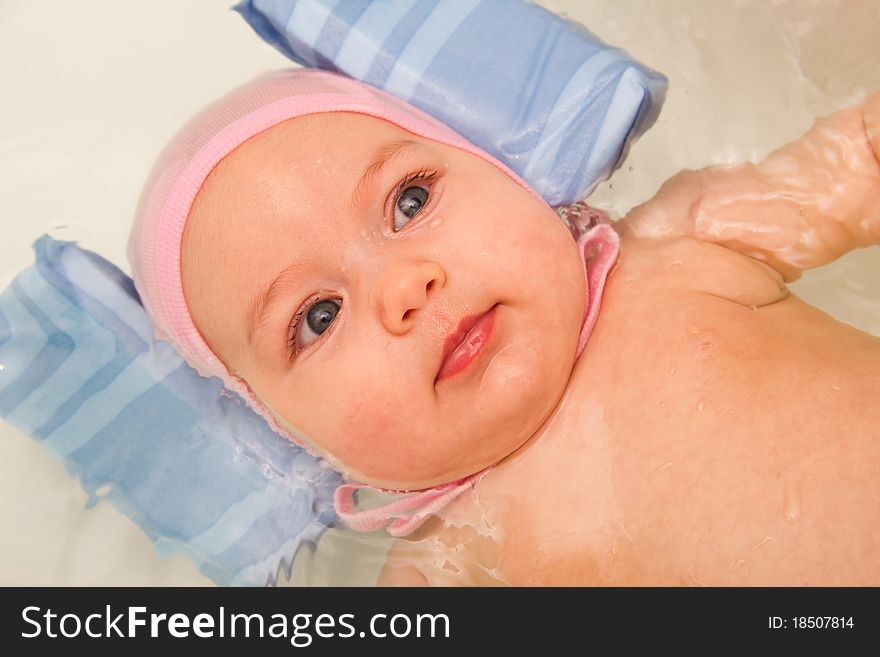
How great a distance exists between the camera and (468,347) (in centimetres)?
113

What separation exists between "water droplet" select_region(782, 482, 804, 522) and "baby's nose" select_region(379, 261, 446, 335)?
0.52 m

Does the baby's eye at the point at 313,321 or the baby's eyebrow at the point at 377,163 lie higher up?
the baby's eyebrow at the point at 377,163

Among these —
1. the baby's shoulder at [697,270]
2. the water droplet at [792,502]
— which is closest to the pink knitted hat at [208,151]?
the baby's shoulder at [697,270]

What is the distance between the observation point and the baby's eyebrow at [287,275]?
1.14 meters

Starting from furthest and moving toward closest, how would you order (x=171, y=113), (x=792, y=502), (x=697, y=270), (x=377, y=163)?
1. (x=171, y=113)
2. (x=697, y=270)
3. (x=377, y=163)
4. (x=792, y=502)

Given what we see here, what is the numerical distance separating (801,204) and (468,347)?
63cm

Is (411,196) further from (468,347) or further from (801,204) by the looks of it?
(801,204)

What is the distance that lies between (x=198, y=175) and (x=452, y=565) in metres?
0.74

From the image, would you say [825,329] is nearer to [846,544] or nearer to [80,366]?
[846,544]

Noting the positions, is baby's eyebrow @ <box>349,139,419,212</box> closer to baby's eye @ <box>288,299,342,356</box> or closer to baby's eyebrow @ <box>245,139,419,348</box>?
baby's eyebrow @ <box>245,139,419,348</box>

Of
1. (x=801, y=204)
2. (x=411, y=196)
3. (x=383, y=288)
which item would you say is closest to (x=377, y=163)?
(x=411, y=196)

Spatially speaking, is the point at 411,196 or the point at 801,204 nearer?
the point at 411,196

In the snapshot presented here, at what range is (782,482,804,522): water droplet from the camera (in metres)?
1.06

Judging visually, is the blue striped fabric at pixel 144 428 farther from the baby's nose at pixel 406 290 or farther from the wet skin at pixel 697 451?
the baby's nose at pixel 406 290
